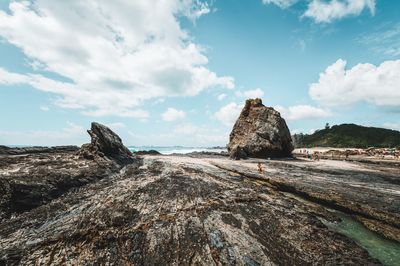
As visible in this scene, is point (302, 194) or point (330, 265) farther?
point (302, 194)

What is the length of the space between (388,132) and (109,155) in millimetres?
144686

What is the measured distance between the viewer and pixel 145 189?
55.8 ft

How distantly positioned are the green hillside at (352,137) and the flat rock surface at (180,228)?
115m

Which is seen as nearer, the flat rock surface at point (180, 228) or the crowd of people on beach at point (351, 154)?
the flat rock surface at point (180, 228)

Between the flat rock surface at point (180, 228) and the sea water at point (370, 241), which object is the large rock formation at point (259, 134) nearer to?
the flat rock surface at point (180, 228)

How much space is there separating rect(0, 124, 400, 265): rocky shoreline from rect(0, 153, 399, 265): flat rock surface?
46 mm

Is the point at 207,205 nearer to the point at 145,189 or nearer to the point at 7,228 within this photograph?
the point at 145,189

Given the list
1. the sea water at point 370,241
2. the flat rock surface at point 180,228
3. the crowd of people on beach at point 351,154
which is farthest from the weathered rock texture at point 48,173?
the crowd of people on beach at point 351,154

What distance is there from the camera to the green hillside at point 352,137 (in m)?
116

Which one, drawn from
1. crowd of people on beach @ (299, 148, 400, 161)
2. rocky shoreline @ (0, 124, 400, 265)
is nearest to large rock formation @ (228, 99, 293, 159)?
crowd of people on beach @ (299, 148, 400, 161)

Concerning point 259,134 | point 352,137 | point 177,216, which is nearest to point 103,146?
point 177,216

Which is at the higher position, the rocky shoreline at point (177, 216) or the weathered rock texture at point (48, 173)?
the weathered rock texture at point (48, 173)

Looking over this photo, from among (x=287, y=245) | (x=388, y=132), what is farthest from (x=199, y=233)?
(x=388, y=132)

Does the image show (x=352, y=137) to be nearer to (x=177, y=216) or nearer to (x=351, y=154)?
(x=351, y=154)
